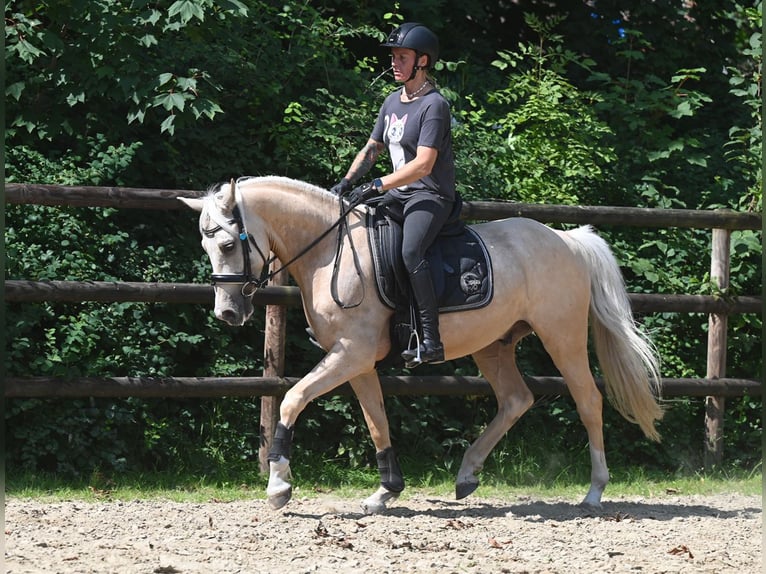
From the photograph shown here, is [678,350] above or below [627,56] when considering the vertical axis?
below

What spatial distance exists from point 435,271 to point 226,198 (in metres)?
1.33

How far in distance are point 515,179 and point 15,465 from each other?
14.6ft

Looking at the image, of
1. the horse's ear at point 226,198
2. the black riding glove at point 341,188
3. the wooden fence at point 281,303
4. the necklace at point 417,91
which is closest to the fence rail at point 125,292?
the wooden fence at point 281,303

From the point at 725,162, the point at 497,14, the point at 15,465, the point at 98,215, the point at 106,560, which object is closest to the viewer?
the point at 106,560

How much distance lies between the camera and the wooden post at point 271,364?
7.38m

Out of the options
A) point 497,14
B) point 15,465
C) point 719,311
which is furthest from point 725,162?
point 15,465

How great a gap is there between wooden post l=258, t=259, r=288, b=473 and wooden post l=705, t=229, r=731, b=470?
11.4 feet

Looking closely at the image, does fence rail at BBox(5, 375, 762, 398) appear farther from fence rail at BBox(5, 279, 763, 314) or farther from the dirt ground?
the dirt ground

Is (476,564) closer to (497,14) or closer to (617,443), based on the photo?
(617,443)

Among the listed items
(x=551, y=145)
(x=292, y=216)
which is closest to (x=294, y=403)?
(x=292, y=216)

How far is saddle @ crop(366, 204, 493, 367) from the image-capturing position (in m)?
6.23

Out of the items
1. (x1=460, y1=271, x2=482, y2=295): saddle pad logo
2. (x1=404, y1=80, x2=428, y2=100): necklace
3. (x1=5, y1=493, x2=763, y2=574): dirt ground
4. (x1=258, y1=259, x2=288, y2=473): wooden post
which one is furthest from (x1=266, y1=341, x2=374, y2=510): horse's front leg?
(x1=404, y1=80, x2=428, y2=100): necklace

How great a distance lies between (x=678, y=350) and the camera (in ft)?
28.2

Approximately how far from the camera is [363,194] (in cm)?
613
